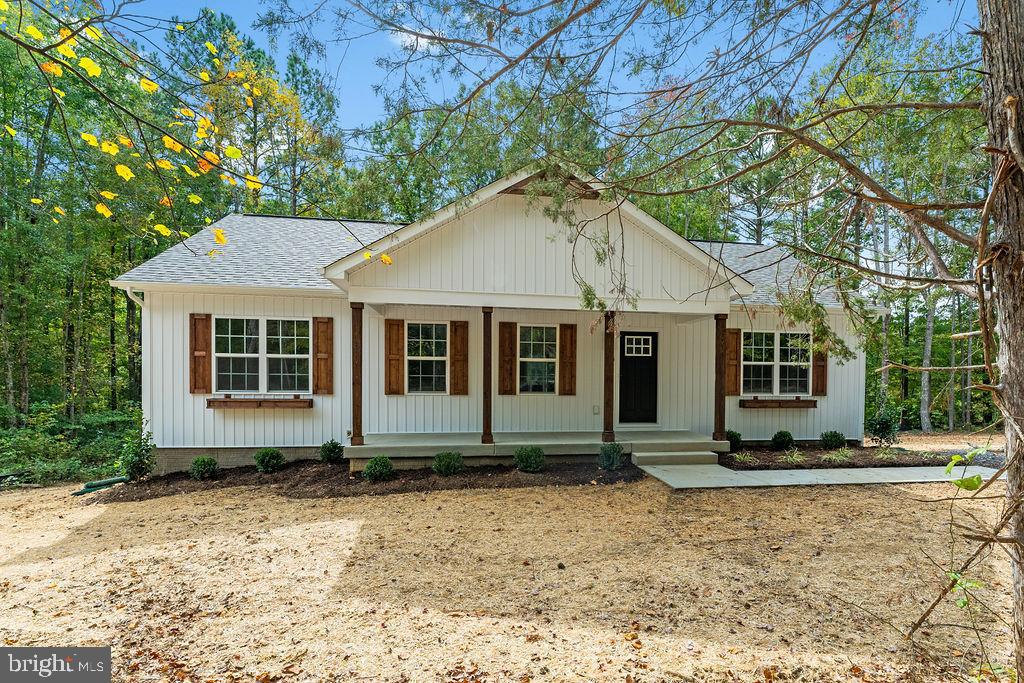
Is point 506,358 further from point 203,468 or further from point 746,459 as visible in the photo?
point 203,468

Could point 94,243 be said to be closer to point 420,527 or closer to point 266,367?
point 266,367

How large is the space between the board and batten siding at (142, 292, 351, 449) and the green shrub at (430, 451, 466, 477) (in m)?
2.08

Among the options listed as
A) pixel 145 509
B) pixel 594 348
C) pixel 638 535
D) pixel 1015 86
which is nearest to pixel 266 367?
pixel 145 509

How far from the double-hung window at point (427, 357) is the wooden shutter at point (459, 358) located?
0.46 feet

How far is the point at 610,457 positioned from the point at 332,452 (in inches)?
176

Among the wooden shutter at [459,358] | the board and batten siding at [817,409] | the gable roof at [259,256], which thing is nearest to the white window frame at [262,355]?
the gable roof at [259,256]

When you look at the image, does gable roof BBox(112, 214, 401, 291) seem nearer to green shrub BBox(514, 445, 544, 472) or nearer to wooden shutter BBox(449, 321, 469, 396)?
wooden shutter BBox(449, 321, 469, 396)

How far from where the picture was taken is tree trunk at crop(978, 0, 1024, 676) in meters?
Answer: 2.30

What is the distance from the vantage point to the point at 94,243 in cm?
1313

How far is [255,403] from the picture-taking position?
827 cm

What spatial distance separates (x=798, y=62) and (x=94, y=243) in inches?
633

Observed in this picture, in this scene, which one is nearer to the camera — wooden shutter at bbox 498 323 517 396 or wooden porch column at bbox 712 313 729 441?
wooden porch column at bbox 712 313 729 441

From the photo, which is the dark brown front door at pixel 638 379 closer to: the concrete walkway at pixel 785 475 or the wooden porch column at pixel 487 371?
the concrete walkway at pixel 785 475

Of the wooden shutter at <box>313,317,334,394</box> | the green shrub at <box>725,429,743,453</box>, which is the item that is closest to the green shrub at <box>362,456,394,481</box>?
the wooden shutter at <box>313,317,334,394</box>
